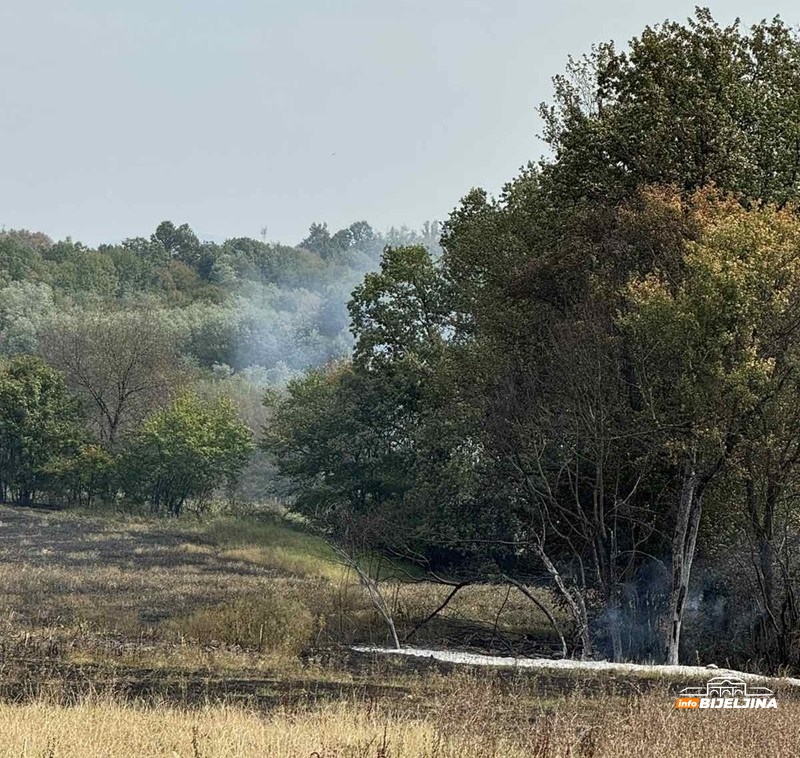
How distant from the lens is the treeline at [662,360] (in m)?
22.8

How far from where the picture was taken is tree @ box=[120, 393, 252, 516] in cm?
7062

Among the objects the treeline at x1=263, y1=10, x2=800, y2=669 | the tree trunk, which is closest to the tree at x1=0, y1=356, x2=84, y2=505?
the treeline at x1=263, y1=10, x2=800, y2=669

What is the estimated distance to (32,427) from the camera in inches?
2813

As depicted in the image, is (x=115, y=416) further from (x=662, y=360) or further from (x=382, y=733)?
(x=382, y=733)

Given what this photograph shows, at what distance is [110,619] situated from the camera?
24.8 m

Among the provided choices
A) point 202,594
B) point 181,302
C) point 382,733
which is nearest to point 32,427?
point 202,594

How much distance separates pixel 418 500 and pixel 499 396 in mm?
19720

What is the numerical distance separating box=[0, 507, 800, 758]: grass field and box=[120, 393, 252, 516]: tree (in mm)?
29488

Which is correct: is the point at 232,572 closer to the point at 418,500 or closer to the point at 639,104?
the point at 418,500

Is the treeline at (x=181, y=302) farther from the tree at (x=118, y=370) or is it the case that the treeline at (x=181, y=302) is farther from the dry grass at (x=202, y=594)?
the dry grass at (x=202, y=594)

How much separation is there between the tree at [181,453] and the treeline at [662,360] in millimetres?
38880

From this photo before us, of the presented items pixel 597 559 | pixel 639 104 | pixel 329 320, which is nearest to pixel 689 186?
pixel 639 104

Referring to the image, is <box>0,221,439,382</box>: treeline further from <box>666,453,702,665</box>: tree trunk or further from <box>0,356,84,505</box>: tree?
<box>666,453,702,665</box>: tree trunk

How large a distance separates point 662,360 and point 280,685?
12.1 m
